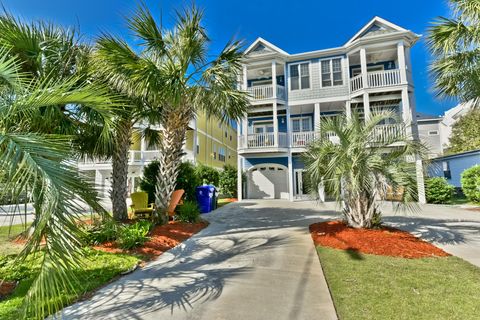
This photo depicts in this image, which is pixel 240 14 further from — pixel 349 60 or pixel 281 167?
pixel 281 167

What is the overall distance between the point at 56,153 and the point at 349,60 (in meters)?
20.2

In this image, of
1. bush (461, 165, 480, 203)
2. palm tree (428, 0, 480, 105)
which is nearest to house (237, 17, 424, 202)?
bush (461, 165, 480, 203)

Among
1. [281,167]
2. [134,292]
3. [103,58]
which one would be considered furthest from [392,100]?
[134,292]

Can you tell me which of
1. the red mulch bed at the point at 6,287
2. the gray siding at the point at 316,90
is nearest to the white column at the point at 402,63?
the gray siding at the point at 316,90

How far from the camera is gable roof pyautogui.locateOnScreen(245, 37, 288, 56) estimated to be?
62.4 feet

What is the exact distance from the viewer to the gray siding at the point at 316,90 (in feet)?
59.5

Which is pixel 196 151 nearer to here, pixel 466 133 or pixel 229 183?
pixel 229 183

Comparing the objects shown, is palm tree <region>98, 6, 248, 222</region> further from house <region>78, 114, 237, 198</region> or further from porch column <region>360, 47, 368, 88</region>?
porch column <region>360, 47, 368, 88</region>

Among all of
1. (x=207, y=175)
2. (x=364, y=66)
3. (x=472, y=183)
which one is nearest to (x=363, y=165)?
(x=207, y=175)

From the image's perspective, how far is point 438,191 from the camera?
51.2 feet

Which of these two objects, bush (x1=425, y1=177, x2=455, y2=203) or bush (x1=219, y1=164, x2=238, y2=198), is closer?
bush (x1=425, y1=177, x2=455, y2=203)

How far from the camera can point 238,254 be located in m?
5.76

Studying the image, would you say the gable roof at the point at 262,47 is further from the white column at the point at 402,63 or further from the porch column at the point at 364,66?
the white column at the point at 402,63

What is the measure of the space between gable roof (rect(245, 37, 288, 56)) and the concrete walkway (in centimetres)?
1594
